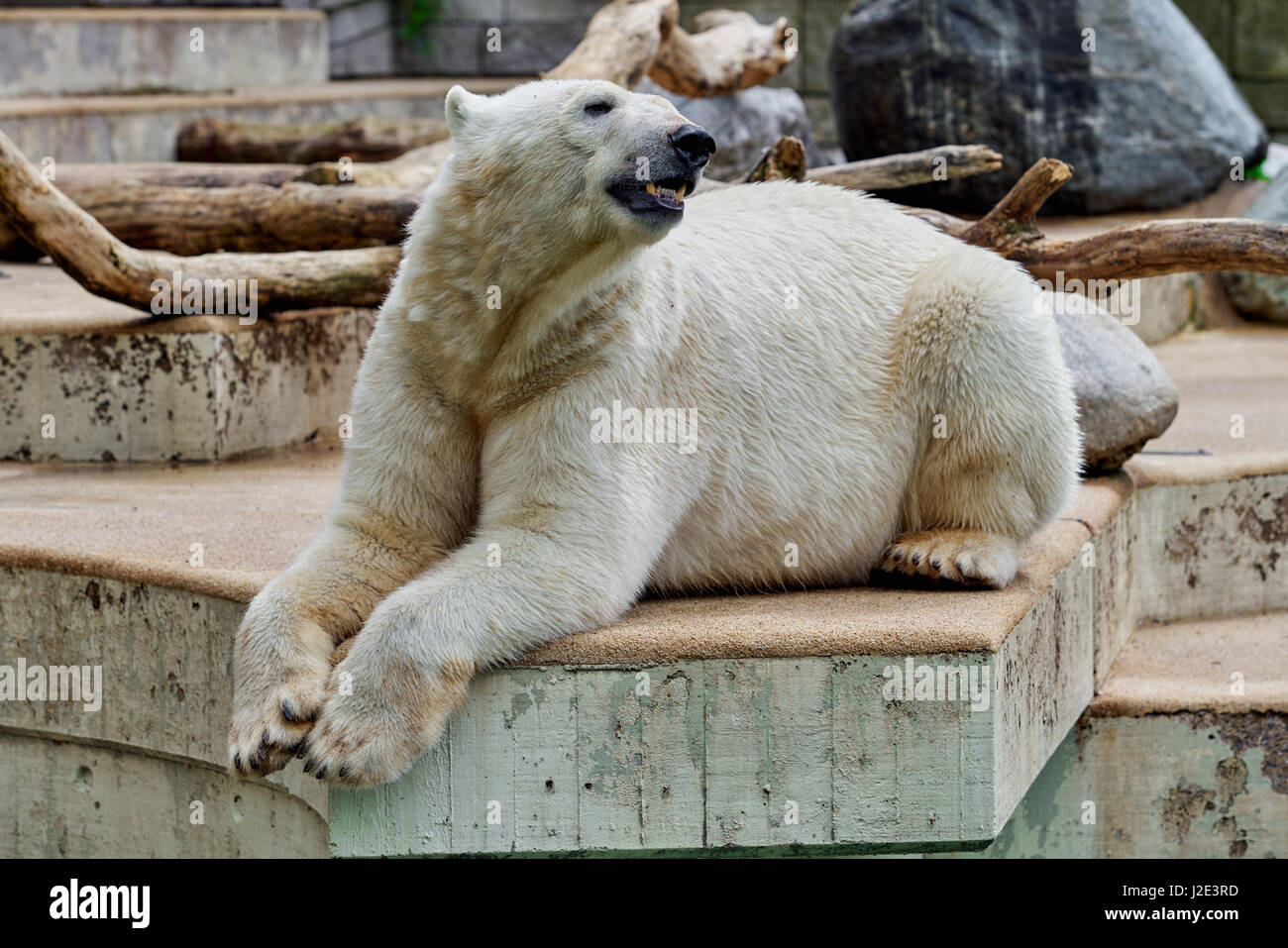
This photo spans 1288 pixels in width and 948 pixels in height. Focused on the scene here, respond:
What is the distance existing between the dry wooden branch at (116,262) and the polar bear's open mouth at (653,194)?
9.30 ft

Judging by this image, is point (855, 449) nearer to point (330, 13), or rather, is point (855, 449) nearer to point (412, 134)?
point (412, 134)

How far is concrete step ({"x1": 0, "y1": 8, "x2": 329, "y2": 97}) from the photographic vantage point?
32.1ft

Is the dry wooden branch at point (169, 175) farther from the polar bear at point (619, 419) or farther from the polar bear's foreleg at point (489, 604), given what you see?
the polar bear's foreleg at point (489, 604)

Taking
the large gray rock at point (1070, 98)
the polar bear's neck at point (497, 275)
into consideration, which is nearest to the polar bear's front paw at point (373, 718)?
the polar bear's neck at point (497, 275)

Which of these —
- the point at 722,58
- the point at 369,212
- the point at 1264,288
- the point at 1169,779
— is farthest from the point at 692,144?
the point at 1264,288

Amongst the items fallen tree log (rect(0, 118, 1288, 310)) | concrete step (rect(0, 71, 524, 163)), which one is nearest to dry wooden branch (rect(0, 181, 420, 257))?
fallen tree log (rect(0, 118, 1288, 310))

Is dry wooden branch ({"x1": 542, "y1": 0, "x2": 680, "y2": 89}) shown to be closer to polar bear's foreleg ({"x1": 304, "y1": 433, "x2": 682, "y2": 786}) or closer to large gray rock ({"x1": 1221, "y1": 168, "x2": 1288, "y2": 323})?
large gray rock ({"x1": 1221, "y1": 168, "x2": 1288, "y2": 323})

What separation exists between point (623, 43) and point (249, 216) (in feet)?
6.21

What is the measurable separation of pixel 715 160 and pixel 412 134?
1868 mm

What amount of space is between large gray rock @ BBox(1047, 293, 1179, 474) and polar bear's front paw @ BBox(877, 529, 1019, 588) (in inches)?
53.9

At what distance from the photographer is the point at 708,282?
358 cm

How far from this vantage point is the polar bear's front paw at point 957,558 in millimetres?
3611

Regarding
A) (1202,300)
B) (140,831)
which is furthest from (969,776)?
(1202,300)
